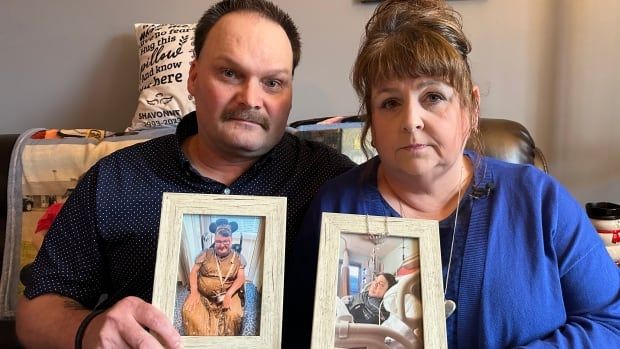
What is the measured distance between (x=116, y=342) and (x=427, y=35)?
0.75m

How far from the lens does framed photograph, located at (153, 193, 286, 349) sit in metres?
0.85

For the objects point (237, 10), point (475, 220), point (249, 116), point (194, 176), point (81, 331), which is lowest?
point (81, 331)

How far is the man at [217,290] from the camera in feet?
2.78

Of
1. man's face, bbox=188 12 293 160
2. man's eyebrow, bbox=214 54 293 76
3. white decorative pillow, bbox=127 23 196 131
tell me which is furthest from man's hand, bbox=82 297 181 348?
white decorative pillow, bbox=127 23 196 131

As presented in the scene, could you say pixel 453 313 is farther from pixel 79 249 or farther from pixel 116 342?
pixel 79 249

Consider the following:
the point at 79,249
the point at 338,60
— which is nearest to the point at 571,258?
the point at 79,249

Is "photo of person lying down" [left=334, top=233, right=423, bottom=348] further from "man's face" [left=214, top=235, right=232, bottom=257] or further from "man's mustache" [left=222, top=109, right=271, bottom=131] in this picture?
"man's mustache" [left=222, top=109, right=271, bottom=131]

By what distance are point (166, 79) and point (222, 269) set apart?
1.12m

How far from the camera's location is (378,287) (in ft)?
2.69

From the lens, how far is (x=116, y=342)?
0.89 m

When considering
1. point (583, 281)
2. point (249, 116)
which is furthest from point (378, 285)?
point (249, 116)

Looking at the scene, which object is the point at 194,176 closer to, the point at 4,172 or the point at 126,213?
the point at 126,213

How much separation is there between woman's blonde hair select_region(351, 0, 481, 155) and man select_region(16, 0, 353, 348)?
29 centimetres

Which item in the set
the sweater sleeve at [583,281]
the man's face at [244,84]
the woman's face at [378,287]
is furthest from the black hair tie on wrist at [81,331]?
the sweater sleeve at [583,281]
